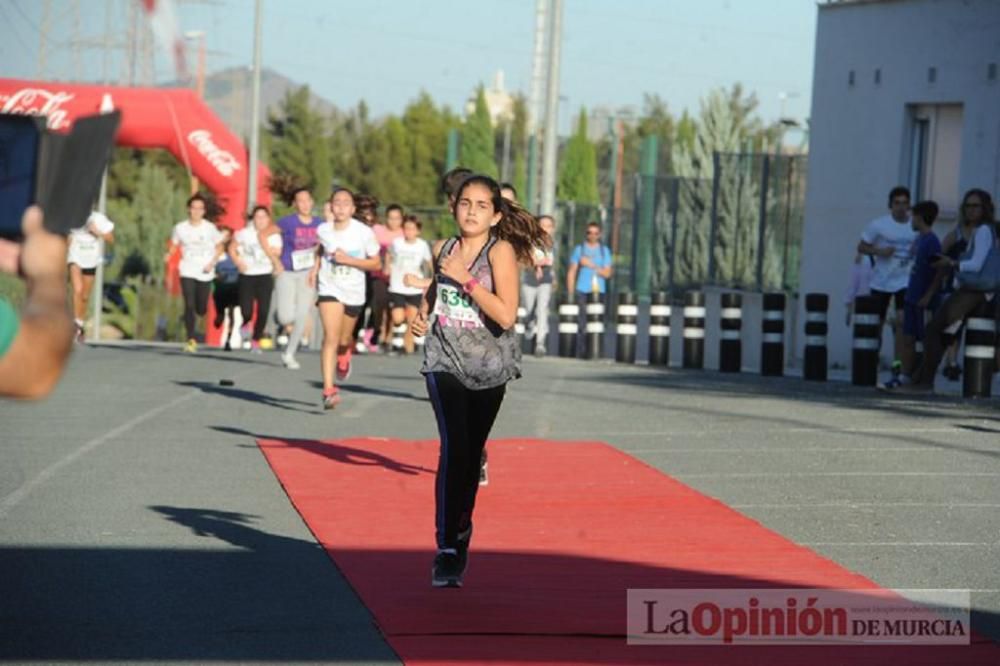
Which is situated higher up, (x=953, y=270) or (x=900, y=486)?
(x=953, y=270)

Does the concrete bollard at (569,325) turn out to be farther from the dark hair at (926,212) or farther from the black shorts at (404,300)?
the dark hair at (926,212)

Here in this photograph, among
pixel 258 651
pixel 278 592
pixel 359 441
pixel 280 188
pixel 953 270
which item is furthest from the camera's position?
pixel 280 188

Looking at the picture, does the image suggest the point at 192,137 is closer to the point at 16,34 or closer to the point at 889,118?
the point at 889,118

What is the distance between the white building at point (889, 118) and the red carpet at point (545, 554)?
14.4 m

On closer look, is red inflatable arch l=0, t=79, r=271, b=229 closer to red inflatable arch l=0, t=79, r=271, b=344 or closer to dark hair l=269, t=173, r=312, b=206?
red inflatable arch l=0, t=79, r=271, b=344

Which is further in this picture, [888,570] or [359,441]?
[359,441]

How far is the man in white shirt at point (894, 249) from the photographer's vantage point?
2020 cm

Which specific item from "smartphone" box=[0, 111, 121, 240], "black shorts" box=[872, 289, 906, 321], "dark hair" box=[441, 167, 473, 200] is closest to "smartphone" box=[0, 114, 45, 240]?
"smartphone" box=[0, 111, 121, 240]

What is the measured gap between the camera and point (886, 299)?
2081 cm

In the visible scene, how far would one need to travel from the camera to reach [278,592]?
26.4 ft

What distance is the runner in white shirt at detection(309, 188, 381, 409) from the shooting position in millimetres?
15766

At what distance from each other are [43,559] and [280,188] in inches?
610

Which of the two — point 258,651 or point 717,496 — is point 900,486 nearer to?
point 717,496

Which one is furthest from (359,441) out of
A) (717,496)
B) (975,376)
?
(975,376)
